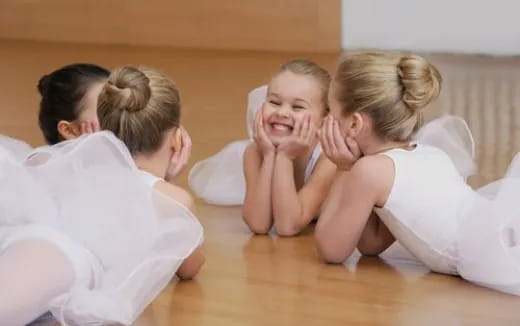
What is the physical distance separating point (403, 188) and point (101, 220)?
639 millimetres

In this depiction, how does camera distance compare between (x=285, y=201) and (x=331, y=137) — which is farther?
(x=285, y=201)

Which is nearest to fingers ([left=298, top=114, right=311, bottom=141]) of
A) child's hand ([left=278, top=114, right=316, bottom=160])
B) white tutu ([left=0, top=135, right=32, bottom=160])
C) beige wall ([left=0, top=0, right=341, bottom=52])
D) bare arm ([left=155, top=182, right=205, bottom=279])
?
child's hand ([left=278, top=114, right=316, bottom=160])

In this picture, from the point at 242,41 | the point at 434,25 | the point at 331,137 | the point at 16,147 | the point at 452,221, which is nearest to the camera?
the point at 452,221

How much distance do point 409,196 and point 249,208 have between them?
0.49 meters

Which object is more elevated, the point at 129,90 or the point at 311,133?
the point at 129,90

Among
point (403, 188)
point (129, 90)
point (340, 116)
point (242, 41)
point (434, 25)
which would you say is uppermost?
point (129, 90)

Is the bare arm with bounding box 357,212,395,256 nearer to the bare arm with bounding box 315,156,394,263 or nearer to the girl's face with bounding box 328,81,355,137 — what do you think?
the bare arm with bounding box 315,156,394,263

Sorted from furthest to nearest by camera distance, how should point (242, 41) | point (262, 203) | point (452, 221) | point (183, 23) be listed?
point (183, 23)
point (242, 41)
point (262, 203)
point (452, 221)

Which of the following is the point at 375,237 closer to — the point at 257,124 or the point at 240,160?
the point at 257,124

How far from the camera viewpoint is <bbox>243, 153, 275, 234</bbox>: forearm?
105 inches

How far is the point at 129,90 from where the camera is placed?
2.25m

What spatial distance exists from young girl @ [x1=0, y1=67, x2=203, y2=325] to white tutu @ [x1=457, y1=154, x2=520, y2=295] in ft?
1.85

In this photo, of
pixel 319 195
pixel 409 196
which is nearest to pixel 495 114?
pixel 319 195

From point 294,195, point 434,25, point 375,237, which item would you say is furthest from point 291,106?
point 434,25
